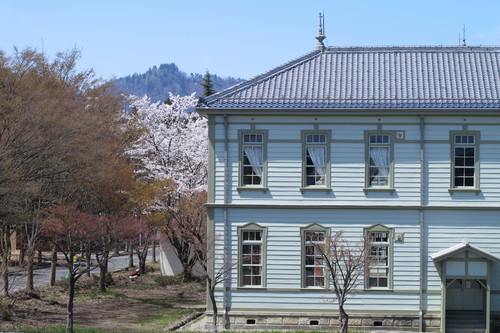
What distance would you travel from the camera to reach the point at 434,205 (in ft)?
82.7

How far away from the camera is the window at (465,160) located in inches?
993

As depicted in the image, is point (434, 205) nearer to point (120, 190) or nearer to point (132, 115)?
point (120, 190)

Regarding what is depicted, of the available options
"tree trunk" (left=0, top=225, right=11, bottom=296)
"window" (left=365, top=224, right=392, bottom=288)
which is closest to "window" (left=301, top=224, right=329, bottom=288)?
"window" (left=365, top=224, right=392, bottom=288)

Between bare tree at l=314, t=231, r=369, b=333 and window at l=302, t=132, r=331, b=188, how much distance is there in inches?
74.4

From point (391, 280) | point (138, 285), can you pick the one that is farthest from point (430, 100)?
point (138, 285)

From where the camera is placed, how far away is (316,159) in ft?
83.6

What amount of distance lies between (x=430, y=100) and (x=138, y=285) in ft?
70.4

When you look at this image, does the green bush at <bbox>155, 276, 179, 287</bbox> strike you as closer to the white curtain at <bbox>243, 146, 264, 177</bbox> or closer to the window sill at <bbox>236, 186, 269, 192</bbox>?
the window sill at <bbox>236, 186, 269, 192</bbox>

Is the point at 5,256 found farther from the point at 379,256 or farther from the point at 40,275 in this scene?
the point at 40,275

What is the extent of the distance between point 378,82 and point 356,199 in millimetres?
4361

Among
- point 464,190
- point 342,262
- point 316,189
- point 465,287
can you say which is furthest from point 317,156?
point 465,287

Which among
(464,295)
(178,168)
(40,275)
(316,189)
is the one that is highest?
(178,168)

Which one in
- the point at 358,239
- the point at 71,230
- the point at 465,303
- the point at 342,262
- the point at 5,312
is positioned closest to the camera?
the point at 342,262

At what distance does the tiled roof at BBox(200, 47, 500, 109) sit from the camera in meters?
25.6
